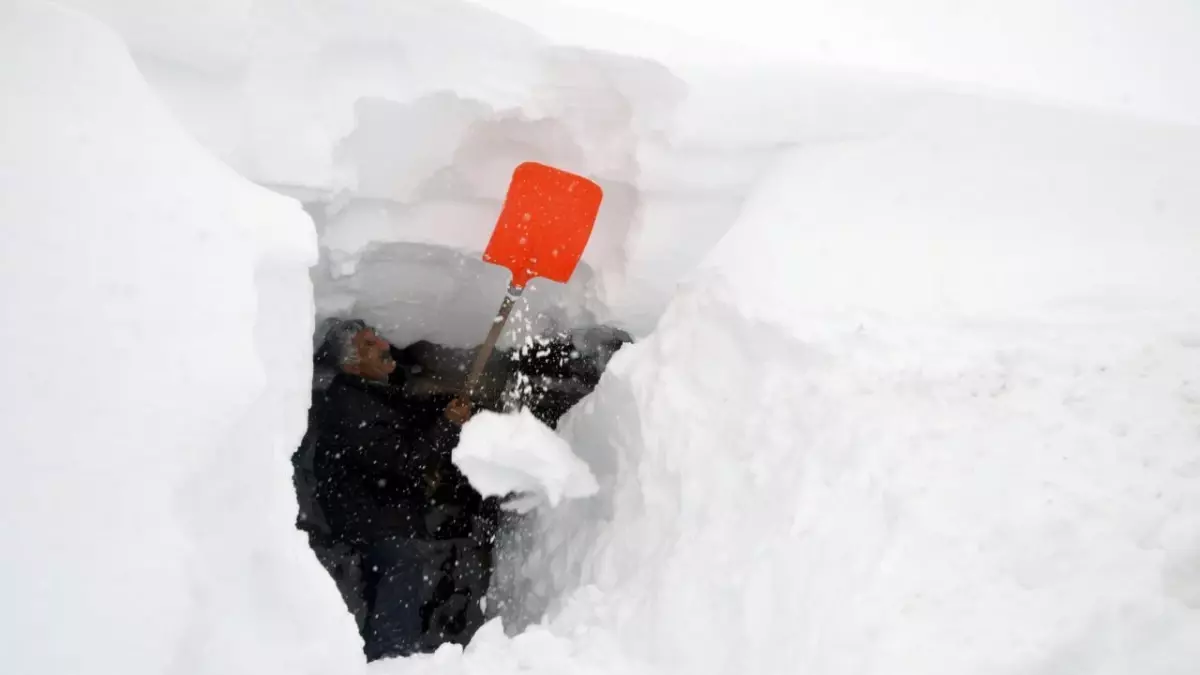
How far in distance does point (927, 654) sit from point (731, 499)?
0.50 metres

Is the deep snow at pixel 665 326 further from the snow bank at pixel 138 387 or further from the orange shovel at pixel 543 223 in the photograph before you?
the orange shovel at pixel 543 223

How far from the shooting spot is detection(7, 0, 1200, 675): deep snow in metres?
1.00

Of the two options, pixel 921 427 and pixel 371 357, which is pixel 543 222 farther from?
pixel 921 427

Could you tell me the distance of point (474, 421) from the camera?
74.2 inches

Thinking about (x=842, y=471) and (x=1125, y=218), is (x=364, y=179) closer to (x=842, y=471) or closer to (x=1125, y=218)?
(x=842, y=471)

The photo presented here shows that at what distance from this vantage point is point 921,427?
1.32 meters

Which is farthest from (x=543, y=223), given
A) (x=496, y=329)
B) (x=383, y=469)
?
(x=383, y=469)

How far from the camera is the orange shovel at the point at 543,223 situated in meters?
2.02

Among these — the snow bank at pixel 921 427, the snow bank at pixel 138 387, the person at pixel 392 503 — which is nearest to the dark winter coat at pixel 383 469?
the person at pixel 392 503

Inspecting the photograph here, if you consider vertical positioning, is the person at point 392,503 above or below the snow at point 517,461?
below

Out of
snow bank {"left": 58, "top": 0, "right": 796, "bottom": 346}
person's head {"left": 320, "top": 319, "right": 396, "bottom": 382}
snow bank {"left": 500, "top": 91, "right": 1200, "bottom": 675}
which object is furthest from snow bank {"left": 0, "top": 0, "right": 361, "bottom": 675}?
person's head {"left": 320, "top": 319, "right": 396, "bottom": 382}

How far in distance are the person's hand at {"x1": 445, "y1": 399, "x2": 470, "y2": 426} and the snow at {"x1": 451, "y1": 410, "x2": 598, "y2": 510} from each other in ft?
1.80

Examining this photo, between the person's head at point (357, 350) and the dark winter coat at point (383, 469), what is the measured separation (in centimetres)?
6

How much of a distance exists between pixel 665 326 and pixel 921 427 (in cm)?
74
